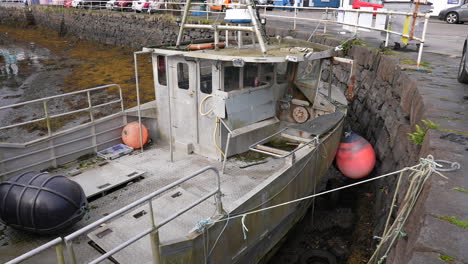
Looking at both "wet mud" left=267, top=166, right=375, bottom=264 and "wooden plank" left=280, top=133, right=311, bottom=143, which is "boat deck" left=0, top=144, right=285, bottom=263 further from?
"wet mud" left=267, top=166, right=375, bottom=264

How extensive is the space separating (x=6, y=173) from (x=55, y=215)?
6.71 ft

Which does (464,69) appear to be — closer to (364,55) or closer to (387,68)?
(387,68)

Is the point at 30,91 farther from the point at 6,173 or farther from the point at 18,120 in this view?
the point at 6,173

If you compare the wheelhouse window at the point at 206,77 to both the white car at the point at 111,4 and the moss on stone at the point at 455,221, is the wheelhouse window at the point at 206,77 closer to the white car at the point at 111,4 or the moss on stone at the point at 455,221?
the moss on stone at the point at 455,221

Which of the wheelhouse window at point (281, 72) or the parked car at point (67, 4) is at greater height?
the parked car at point (67, 4)

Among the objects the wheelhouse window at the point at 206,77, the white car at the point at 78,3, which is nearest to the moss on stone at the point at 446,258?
the wheelhouse window at the point at 206,77

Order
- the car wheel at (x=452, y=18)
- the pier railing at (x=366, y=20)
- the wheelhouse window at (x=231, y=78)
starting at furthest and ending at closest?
the car wheel at (x=452, y=18)
the pier railing at (x=366, y=20)
the wheelhouse window at (x=231, y=78)

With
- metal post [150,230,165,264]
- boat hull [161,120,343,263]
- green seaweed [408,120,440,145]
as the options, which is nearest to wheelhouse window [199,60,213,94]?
boat hull [161,120,343,263]

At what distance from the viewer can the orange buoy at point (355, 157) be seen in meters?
7.32

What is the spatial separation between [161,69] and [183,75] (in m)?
A: 0.61

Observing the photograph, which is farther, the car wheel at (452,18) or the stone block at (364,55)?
the car wheel at (452,18)

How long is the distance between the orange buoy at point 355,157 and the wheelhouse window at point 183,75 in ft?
12.2

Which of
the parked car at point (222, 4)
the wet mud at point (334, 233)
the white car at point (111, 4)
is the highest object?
the white car at point (111, 4)

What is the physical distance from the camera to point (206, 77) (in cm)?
617
